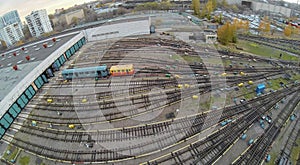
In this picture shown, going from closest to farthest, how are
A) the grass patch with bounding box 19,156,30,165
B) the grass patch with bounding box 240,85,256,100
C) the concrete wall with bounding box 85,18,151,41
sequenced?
1. the grass patch with bounding box 19,156,30,165
2. the grass patch with bounding box 240,85,256,100
3. the concrete wall with bounding box 85,18,151,41

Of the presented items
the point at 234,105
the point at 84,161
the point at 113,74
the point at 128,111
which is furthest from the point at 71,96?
the point at 234,105

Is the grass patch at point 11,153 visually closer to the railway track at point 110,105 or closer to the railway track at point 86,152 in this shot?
the railway track at point 86,152

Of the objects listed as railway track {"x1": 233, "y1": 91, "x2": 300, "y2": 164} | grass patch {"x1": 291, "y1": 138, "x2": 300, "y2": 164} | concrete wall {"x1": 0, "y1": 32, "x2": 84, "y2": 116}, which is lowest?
grass patch {"x1": 291, "y1": 138, "x2": 300, "y2": 164}

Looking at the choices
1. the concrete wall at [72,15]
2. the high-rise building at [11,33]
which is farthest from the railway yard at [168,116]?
the high-rise building at [11,33]

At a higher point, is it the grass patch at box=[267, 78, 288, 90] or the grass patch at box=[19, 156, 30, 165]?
the grass patch at box=[267, 78, 288, 90]

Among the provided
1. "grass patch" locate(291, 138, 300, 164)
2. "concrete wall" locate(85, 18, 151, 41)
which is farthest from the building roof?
"grass patch" locate(291, 138, 300, 164)

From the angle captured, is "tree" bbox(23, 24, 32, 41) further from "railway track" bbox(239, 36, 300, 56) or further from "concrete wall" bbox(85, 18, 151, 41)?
"railway track" bbox(239, 36, 300, 56)

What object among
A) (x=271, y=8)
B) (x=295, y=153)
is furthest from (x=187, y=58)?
(x=271, y=8)
